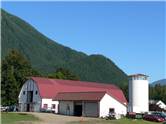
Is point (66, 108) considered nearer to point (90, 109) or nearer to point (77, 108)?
point (77, 108)

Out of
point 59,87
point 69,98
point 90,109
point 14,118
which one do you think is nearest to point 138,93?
point 59,87

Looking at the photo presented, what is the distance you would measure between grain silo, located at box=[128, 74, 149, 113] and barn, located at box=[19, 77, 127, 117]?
4427 mm

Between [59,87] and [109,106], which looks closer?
[109,106]

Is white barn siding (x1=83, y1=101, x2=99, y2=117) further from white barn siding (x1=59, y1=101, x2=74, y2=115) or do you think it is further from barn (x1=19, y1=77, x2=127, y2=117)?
white barn siding (x1=59, y1=101, x2=74, y2=115)

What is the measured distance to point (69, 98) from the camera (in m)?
72.6

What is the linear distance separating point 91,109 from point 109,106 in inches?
117

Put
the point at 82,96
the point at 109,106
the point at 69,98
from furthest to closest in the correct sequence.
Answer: the point at 69,98
the point at 82,96
the point at 109,106

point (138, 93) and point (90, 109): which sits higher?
point (138, 93)

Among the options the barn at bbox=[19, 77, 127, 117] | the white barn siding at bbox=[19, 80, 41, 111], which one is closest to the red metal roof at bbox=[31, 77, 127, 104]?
the barn at bbox=[19, 77, 127, 117]

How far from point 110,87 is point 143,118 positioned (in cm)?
3058

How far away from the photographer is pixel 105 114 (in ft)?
220

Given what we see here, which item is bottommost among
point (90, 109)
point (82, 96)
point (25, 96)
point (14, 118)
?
point (14, 118)

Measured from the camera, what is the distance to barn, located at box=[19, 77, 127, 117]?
67.8 metres

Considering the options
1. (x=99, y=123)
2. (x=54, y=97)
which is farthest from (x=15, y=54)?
(x=99, y=123)
